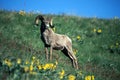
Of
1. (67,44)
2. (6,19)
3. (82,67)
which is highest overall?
(6,19)

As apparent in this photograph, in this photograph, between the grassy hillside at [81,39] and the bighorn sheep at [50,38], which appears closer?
the bighorn sheep at [50,38]

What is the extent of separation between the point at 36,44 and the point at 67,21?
5.64 m

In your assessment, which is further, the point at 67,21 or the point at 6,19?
the point at 67,21

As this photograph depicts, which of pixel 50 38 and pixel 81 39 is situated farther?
pixel 81 39

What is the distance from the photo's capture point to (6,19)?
67.1 ft

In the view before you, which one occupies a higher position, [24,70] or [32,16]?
[32,16]

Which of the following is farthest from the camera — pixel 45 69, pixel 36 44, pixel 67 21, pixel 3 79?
pixel 67 21

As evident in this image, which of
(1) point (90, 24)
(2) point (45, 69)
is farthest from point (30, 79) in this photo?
(1) point (90, 24)

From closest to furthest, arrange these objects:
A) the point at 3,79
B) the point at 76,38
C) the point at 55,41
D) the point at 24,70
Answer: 1. the point at 3,79
2. the point at 24,70
3. the point at 55,41
4. the point at 76,38

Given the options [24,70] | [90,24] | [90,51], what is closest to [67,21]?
[90,24]

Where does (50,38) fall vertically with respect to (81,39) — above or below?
above

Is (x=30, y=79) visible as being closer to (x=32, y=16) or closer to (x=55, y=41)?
(x=55, y=41)

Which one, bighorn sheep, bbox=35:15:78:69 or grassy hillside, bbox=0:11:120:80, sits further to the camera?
grassy hillside, bbox=0:11:120:80

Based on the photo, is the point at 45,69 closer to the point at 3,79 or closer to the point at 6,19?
the point at 3,79
